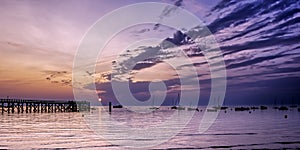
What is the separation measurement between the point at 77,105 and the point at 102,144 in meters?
110

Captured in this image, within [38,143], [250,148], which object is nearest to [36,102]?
[38,143]

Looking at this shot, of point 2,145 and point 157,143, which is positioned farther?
point 157,143

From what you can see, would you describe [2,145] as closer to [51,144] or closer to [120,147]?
[51,144]

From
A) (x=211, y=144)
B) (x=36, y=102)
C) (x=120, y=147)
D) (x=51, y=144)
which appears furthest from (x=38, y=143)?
(x=36, y=102)

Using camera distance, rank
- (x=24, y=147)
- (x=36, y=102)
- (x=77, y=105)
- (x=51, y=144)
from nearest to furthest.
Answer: (x=24, y=147), (x=51, y=144), (x=36, y=102), (x=77, y=105)

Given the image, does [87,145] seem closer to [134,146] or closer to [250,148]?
[134,146]

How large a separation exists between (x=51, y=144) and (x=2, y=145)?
319 cm

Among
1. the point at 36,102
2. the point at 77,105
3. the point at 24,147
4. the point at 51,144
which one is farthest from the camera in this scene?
the point at 77,105

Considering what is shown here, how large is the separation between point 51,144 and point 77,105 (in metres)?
110

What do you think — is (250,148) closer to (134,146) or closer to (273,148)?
(273,148)

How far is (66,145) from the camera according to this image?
77.8ft

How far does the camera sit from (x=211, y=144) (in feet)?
82.4

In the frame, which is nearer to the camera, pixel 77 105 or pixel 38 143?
pixel 38 143

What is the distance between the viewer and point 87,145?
78.2ft
